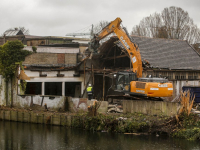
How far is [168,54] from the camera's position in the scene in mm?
31547

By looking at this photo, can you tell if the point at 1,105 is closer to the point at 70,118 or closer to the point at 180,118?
the point at 70,118

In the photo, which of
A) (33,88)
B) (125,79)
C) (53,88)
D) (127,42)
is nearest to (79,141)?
(125,79)

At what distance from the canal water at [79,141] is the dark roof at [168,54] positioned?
10874 millimetres

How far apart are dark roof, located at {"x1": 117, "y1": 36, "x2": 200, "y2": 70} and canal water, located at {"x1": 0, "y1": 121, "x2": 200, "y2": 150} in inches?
428

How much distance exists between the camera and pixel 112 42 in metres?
31.2

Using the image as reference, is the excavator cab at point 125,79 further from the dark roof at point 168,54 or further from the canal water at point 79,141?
the dark roof at point 168,54

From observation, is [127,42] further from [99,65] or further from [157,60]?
[99,65]

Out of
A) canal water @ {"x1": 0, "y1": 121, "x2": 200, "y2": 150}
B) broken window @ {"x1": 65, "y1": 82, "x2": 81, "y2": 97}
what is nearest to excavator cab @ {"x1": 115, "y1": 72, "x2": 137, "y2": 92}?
canal water @ {"x1": 0, "y1": 121, "x2": 200, "y2": 150}

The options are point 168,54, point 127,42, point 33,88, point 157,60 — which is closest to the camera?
point 127,42

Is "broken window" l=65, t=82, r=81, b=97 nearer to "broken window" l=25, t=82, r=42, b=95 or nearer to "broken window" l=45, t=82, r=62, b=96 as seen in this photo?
"broken window" l=45, t=82, r=62, b=96

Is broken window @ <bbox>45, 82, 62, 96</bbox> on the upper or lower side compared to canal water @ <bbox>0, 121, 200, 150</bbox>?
upper

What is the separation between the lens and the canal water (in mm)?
16672

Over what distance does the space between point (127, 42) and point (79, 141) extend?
9.07 meters

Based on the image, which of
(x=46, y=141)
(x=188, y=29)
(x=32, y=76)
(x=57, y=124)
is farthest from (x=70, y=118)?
(x=188, y=29)
